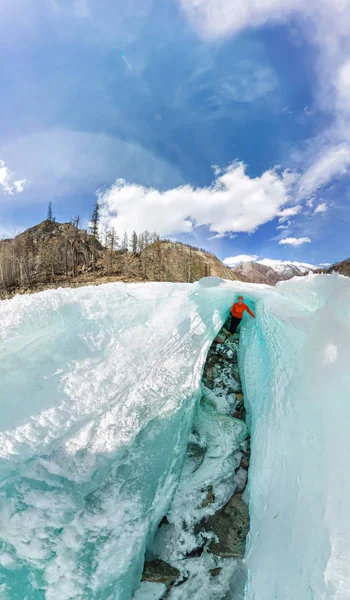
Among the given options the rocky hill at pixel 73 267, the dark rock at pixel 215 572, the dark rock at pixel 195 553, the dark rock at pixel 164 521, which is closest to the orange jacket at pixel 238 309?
the dark rock at pixel 164 521

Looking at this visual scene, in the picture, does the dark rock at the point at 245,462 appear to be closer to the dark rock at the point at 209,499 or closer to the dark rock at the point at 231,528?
the dark rock at the point at 231,528

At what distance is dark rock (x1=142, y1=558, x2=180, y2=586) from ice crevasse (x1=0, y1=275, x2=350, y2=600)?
16 centimetres

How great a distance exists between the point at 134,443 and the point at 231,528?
1.56 meters

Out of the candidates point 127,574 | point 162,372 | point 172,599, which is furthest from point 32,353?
point 172,599

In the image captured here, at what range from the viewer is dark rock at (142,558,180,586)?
2.89m

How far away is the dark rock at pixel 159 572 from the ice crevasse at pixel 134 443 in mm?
162

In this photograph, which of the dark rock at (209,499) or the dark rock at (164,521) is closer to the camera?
the dark rock at (164,521)

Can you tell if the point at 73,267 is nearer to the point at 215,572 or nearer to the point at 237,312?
the point at 237,312

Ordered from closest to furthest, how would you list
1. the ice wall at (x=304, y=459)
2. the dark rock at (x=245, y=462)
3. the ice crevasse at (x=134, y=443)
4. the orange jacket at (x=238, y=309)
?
the ice wall at (x=304, y=459) < the ice crevasse at (x=134, y=443) < the dark rock at (x=245, y=462) < the orange jacket at (x=238, y=309)

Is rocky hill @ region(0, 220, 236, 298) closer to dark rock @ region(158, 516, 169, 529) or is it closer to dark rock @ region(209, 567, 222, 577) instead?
dark rock @ region(158, 516, 169, 529)

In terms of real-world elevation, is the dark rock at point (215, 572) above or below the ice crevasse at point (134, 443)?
below

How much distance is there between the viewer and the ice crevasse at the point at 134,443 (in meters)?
2.44

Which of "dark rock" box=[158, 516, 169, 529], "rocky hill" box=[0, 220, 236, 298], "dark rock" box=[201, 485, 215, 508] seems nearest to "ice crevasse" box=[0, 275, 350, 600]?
"dark rock" box=[158, 516, 169, 529]

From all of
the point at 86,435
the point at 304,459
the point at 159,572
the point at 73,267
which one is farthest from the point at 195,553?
the point at 73,267
